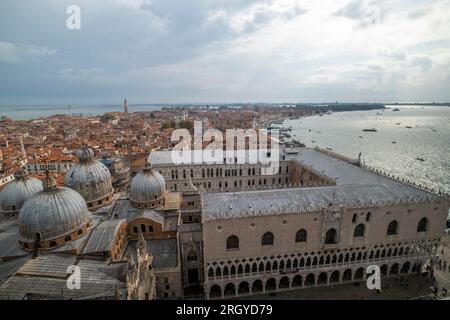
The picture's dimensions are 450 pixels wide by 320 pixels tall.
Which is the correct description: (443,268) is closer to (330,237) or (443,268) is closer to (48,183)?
(330,237)

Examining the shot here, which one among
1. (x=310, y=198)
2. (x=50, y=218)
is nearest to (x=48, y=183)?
(x=50, y=218)

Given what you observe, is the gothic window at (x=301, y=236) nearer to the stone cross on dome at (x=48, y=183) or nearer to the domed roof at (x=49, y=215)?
the domed roof at (x=49, y=215)

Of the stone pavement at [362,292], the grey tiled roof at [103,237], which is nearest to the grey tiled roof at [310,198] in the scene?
the grey tiled roof at [103,237]

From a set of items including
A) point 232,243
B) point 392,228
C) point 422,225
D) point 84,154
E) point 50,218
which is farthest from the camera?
point 84,154

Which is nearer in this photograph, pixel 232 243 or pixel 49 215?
pixel 49 215

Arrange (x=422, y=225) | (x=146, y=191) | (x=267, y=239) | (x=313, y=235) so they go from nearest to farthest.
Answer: (x=267, y=239)
(x=313, y=235)
(x=422, y=225)
(x=146, y=191)

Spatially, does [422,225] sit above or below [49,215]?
below

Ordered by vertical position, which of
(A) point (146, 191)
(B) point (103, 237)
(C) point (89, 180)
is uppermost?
(C) point (89, 180)

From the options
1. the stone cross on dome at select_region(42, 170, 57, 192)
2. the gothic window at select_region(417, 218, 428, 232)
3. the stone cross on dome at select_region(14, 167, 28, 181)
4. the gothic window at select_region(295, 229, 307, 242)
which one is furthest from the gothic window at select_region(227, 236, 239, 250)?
the stone cross on dome at select_region(14, 167, 28, 181)
